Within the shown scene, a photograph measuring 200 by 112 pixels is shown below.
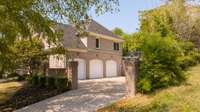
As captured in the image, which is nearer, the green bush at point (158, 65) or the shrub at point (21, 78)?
the green bush at point (158, 65)

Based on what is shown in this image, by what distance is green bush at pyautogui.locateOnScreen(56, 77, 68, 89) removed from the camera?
74.5 ft

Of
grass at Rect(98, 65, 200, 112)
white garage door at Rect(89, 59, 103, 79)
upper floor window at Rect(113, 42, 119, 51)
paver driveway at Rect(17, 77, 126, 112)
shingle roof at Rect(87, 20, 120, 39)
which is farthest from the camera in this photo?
upper floor window at Rect(113, 42, 119, 51)

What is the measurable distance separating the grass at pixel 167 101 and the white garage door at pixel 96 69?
1982 centimetres

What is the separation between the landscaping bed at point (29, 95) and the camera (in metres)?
17.8

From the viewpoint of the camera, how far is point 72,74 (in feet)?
74.6

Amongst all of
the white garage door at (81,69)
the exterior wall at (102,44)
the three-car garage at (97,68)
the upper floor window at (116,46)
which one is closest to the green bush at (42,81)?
the three-car garage at (97,68)

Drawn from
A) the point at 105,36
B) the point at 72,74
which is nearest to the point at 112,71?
the point at 105,36

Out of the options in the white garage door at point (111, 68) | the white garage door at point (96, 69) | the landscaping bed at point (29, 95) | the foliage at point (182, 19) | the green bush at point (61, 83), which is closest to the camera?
the landscaping bed at point (29, 95)

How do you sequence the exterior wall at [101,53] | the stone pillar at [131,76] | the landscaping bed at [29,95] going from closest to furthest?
the stone pillar at [131,76] → the landscaping bed at [29,95] → the exterior wall at [101,53]

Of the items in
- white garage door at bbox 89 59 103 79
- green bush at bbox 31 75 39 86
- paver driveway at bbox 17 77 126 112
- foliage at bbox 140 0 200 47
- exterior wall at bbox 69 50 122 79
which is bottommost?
paver driveway at bbox 17 77 126 112

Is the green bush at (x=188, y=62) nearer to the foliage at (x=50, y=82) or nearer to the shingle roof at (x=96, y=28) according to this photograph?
the foliage at (x=50, y=82)

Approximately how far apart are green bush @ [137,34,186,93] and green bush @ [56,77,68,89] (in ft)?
25.4

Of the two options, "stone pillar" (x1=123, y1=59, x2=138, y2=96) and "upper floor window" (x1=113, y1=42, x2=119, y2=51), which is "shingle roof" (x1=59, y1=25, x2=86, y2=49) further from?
"stone pillar" (x1=123, y1=59, x2=138, y2=96)

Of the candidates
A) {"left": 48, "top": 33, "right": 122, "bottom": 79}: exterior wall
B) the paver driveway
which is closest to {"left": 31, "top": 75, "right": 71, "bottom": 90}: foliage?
the paver driveway
